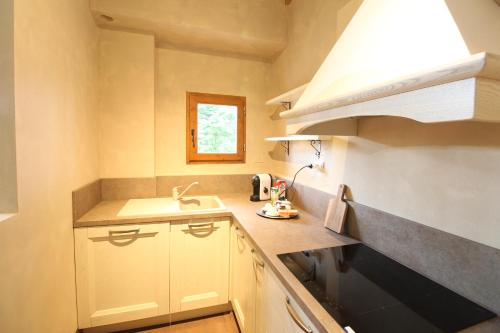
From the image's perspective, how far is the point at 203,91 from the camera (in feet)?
7.88

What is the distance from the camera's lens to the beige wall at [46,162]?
0.97m

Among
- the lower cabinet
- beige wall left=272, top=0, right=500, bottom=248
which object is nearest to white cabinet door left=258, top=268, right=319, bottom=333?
the lower cabinet

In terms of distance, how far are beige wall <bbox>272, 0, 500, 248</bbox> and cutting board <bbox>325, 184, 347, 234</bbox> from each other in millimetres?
75

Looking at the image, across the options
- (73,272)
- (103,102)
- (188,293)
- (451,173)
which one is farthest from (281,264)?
(103,102)

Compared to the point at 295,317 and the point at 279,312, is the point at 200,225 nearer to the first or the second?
the point at 279,312

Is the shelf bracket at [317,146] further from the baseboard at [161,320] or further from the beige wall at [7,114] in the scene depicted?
the beige wall at [7,114]

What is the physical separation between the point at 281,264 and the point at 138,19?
6.81 ft

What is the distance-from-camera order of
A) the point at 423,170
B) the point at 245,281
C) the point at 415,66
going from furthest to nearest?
the point at 245,281, the point at 423,170, the point at 415,66

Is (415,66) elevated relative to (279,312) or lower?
elevated

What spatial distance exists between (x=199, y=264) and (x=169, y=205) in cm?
56

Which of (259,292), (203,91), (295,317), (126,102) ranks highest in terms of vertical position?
(203,91)

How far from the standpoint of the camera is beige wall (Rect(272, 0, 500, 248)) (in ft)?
2.66

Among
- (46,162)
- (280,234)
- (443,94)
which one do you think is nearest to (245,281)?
(280,234)

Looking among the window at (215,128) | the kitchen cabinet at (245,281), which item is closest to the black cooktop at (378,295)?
the kitchen cabinet at (245,281)
